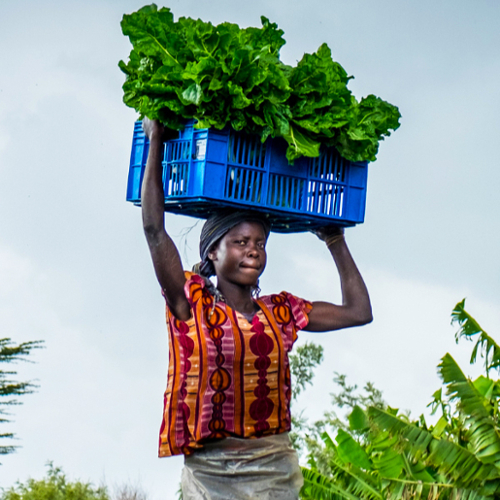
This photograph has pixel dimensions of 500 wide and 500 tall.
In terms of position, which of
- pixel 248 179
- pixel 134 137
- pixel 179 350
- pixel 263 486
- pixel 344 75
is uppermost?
pixel 344 75

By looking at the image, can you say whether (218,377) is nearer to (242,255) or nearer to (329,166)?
(242,255)

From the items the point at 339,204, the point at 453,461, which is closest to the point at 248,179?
the point at 339,204

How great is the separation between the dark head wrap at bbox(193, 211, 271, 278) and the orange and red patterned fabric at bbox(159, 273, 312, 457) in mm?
139

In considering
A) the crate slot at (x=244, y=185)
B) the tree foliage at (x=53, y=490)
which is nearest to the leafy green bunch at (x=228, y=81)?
the crate slot at (x=244, y=185)

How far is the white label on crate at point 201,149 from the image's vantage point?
2.92m

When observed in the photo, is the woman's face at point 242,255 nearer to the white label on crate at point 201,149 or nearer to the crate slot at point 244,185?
the crate slot at point 244,185

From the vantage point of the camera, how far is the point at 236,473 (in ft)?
9.48

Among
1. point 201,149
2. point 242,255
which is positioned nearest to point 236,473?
point 242,255

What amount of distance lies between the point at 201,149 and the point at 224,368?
2.74ft

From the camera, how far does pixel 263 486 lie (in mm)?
2904

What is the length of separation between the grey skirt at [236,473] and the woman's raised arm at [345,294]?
654mm

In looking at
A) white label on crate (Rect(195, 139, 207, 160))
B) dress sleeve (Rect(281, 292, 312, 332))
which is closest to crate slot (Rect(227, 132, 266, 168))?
white label on crate (Rect(195, 139, 207, 160))

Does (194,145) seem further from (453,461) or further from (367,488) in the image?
(367,488)

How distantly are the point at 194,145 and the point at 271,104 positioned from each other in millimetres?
334
